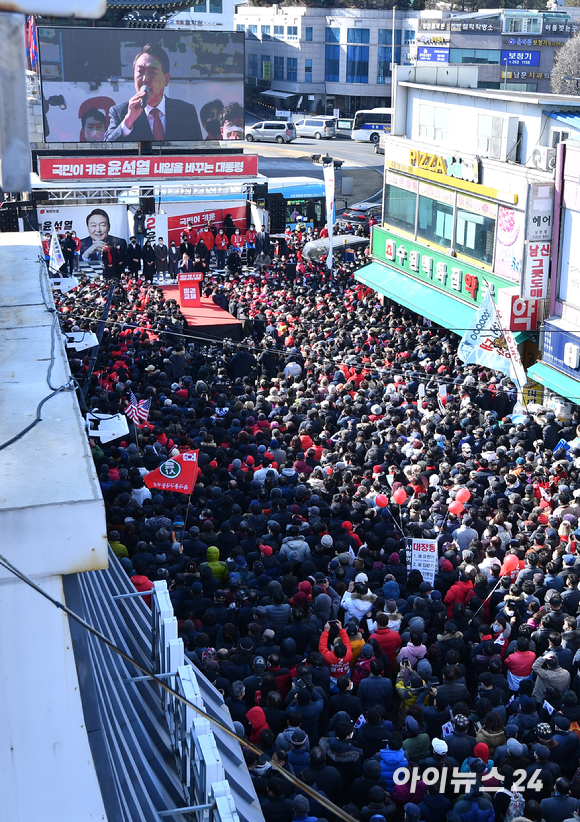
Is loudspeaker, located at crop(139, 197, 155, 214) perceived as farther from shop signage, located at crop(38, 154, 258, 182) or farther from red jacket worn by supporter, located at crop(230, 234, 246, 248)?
red jacket worn by supporter, located at crop(230, 234, 246, 248)

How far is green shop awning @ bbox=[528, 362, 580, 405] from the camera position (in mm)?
15023

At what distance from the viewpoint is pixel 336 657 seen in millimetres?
8117

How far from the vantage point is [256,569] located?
9422 millimetres

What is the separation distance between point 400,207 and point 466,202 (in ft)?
12.0

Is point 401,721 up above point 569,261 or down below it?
A: below

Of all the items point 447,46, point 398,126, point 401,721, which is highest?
point 447,46

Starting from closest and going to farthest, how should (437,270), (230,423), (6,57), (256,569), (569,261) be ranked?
(6,57), (256,569), (230,423), (569,261), (437,270)

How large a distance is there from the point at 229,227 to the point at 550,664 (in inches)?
964

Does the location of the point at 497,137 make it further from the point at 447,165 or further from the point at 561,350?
the point at 561,350

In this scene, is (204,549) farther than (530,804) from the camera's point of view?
Yes

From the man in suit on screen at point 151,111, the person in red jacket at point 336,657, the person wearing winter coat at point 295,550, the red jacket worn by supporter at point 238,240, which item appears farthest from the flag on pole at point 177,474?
the man in suit on screen at point 151,111

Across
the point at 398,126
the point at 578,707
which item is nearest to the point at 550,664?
the point at 578,707

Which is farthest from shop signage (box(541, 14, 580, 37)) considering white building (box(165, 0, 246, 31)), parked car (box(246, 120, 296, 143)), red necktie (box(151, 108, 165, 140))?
red necktie (box(151, 108, 165, 140))

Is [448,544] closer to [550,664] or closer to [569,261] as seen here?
[550,664]
